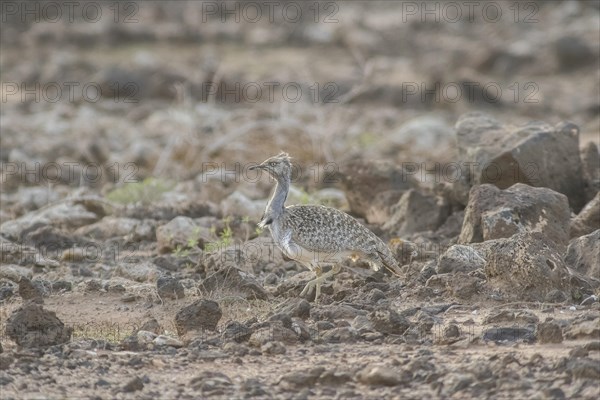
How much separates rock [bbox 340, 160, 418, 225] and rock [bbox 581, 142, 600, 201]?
5.71 ft

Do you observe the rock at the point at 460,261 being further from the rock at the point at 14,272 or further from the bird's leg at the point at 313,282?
the rock at the point at 14,272

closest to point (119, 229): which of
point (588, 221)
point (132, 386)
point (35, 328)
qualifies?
point (35, 328)

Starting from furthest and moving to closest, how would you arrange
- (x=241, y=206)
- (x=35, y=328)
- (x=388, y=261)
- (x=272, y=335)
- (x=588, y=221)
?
(x=241, y=206) → (x=588, y=221) → (x=388, y=261) → (x=35, y=328) → (x=272, y=335)

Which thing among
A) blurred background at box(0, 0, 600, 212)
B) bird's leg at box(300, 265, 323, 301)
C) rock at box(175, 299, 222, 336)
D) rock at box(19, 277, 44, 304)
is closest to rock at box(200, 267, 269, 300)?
bird's leg at box(300, 265, 323, 301)

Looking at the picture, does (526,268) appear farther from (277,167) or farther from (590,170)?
(590,170)

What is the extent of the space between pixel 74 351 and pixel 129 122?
11.8 m

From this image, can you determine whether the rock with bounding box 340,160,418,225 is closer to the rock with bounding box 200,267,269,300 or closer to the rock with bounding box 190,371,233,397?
the rock with bounding box 200,267,269,300

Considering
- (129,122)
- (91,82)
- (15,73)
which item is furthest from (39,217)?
(15,73)

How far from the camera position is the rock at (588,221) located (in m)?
10.3

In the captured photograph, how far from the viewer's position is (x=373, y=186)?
1200cm

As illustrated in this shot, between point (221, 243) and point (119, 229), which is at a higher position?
point (221, 243)

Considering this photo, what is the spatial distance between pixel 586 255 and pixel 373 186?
328 cm

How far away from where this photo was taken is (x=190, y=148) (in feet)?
51.8

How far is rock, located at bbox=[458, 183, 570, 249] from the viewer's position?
31.8 ft
